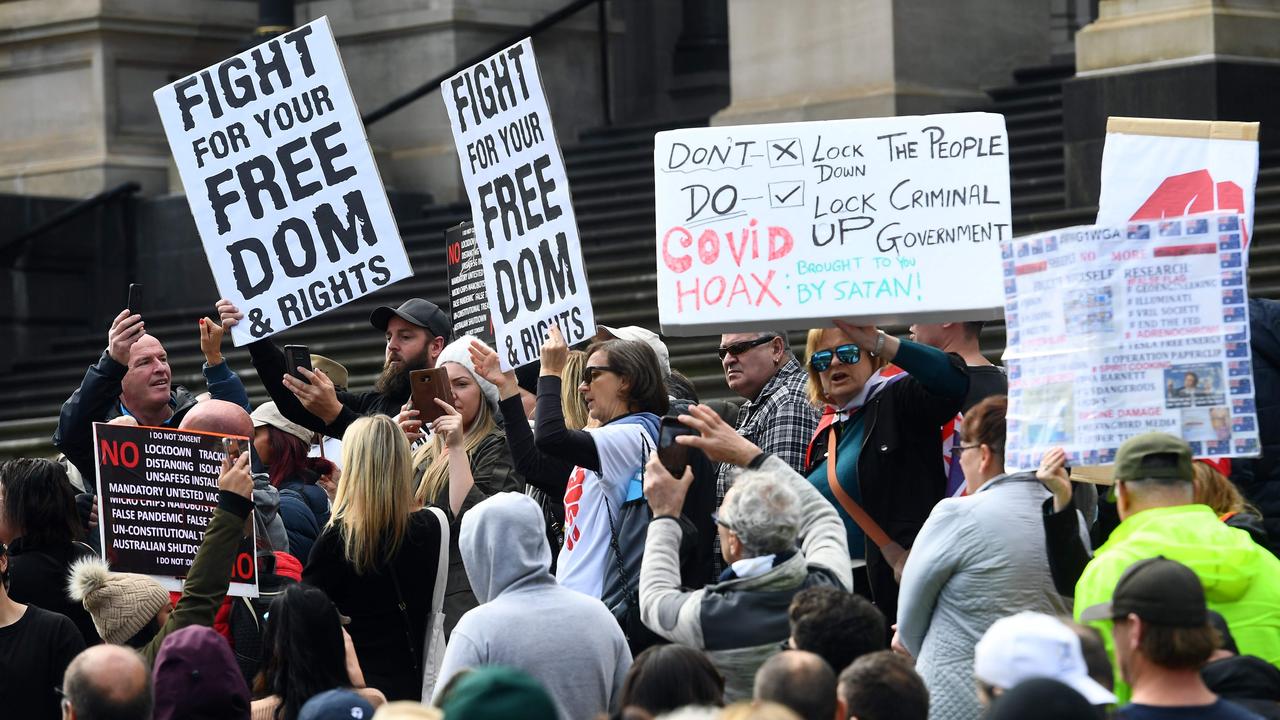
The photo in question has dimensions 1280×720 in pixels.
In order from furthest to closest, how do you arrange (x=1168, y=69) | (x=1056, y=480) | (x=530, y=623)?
(x=1168, y=69), (x=1056, y=480), (x=530, y=623)

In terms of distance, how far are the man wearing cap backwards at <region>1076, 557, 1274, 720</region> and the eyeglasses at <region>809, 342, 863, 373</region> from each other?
2.22 metres

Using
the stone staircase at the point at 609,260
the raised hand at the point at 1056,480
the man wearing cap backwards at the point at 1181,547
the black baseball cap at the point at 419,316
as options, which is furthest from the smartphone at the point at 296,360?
the stone staircase at the point at 609,260

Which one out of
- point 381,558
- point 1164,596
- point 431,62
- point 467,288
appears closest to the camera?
point 1164,596

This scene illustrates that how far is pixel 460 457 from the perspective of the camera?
7785mm

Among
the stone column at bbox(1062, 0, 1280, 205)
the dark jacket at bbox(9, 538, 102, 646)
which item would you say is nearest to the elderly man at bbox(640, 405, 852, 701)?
the dark jacket at bbox(9, 538, 102, 646)

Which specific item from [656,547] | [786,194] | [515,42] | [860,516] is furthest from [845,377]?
[515,42]

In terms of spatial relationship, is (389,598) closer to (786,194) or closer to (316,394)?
(316,394)

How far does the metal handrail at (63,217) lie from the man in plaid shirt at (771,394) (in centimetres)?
1085

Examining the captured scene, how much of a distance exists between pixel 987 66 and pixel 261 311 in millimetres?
7775

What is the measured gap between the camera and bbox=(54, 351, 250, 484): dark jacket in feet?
28.2

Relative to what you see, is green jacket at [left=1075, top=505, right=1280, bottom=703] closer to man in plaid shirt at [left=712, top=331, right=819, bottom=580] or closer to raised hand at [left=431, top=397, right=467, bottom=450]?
man in plaid shirt at [left=712, top=331, right=819, bottom=580]

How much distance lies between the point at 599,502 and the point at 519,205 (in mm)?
1893

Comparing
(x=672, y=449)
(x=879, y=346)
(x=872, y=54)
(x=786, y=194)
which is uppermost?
(x=872, y=54)

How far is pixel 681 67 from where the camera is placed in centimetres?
2027
